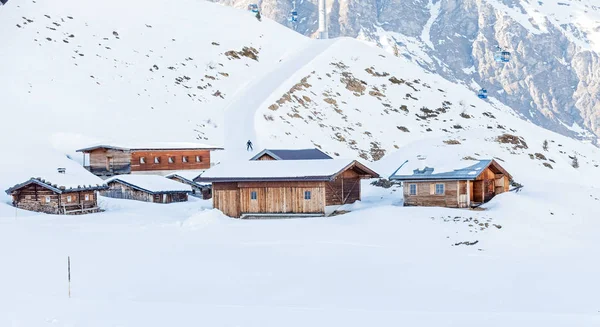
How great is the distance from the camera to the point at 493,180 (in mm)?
46375

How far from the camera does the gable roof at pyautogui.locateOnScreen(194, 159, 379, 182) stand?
141 ft

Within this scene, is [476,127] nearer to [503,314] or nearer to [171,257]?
[171,257]

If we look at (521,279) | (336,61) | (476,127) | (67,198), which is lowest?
(521,279)

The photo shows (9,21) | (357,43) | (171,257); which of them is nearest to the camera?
(171,257)

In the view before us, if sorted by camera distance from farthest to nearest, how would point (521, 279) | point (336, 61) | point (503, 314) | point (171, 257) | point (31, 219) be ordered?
point (336, 61)
point (31, 219)
point (171, 257)
point (521, 279)
point (503, 314)

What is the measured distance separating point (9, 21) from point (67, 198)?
4946cm

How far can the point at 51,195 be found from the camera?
154ft

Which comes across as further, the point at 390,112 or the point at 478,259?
the point at 390,112

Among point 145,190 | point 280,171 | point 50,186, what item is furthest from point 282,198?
point 50,186

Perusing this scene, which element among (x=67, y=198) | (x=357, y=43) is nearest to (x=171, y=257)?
(x=67, y=198)

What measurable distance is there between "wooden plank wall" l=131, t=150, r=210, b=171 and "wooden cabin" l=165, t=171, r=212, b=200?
2792mm

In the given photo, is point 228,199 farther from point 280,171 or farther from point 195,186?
point 195,186

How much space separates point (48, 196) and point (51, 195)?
0.80ft

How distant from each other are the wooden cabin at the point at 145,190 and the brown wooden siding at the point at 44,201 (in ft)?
24.5
